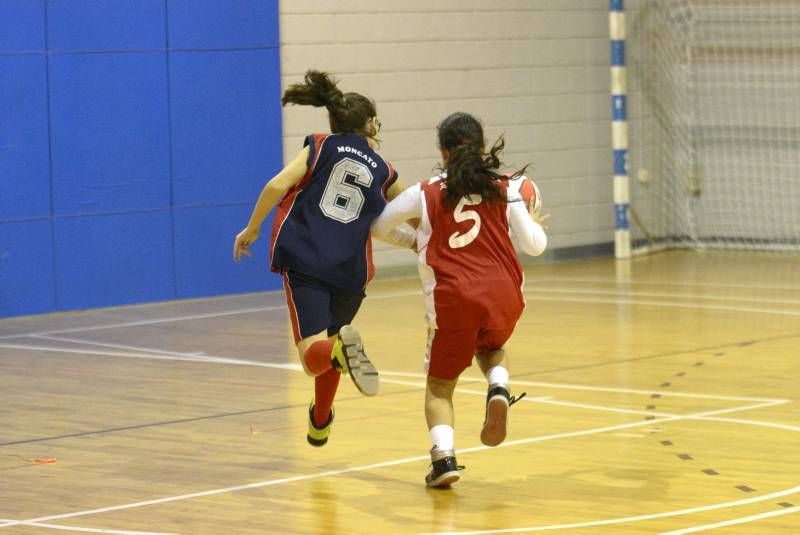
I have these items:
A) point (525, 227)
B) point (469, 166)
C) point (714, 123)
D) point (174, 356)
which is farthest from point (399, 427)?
point (714, 123)

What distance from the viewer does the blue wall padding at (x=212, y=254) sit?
12.4 metres

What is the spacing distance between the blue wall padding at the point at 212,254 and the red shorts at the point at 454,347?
6962mm

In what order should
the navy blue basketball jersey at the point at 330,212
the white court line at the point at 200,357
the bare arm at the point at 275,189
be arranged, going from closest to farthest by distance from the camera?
1. the bare arm at the point at 275,189
2. the navy blue basketball jersey at the point at 330,212
3. the white court line at the point at 200,357

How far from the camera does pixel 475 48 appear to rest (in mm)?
14047

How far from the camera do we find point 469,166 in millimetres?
5488

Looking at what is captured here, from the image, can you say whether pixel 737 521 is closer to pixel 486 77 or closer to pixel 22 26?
pixel 22 26

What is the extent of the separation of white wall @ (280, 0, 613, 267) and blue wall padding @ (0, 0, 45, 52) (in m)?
2.19

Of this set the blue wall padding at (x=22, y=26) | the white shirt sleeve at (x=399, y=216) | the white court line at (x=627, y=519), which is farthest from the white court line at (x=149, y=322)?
the white court line at (x=627, y=519)

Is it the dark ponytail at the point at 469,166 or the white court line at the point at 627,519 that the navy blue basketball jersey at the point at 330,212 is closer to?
the dark ponytail at the point at 469,166

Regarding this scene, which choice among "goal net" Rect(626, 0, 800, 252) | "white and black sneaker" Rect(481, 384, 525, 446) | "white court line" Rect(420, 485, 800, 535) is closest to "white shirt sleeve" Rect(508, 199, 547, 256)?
"white and black sneaker" Rect(481, 384, 525, 446)

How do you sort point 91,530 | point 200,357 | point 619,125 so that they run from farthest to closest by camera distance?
point 619,125
point 200,357
point 91,530

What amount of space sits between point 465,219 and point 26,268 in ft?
21.9

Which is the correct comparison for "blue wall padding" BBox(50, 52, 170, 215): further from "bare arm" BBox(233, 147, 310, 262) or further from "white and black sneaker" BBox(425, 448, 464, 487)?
"white and black sneaker" BBox(425, 448, 464, 487)

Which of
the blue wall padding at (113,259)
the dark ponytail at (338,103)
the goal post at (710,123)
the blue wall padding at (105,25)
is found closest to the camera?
the dark ponytail at (338,103)
